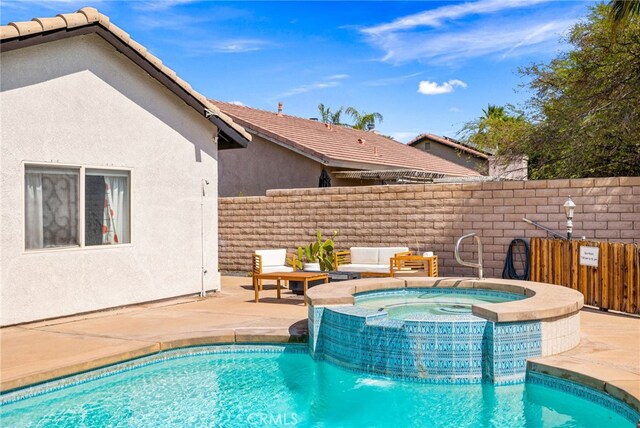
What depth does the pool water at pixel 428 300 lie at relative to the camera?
9844mm

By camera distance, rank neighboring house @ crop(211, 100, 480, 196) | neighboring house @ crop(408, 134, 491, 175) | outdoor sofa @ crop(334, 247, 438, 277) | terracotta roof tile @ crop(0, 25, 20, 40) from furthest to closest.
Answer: neighboring house @ crop(408, 134, 491, 175), neighboring house @ crop(211, 100, 480, 196), outdoor sofa @ crop(334, 247, 438, 277), terracotta roof tile @ crop(0, 25, 20, 40)

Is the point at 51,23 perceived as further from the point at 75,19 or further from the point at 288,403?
the point at 288,403

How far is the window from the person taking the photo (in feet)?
31.6

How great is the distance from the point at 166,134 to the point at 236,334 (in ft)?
16.7

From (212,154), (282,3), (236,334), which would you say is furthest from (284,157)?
(236,334)

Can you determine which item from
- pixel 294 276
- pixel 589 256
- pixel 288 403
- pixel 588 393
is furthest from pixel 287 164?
pixel 588 393

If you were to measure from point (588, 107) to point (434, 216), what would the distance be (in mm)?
5614

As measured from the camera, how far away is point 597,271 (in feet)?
34.2

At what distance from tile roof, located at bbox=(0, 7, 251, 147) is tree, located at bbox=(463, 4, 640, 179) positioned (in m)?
9.34

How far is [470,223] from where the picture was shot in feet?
45.1

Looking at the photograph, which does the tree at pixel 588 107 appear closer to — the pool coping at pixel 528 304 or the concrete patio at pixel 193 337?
the concrete patio at pixel 193 337

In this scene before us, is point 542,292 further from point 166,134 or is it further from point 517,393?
point 166,134

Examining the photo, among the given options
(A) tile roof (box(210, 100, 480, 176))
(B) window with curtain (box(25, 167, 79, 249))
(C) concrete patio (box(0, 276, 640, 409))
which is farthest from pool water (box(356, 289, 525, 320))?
(A) tile roof (box(210, 100, 480, 176))

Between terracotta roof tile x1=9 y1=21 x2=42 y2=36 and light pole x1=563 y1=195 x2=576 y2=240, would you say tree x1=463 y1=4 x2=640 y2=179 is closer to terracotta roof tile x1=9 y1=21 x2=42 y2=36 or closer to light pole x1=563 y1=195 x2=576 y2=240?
light pole x1=563 y1=195 x2=576 y2=240
